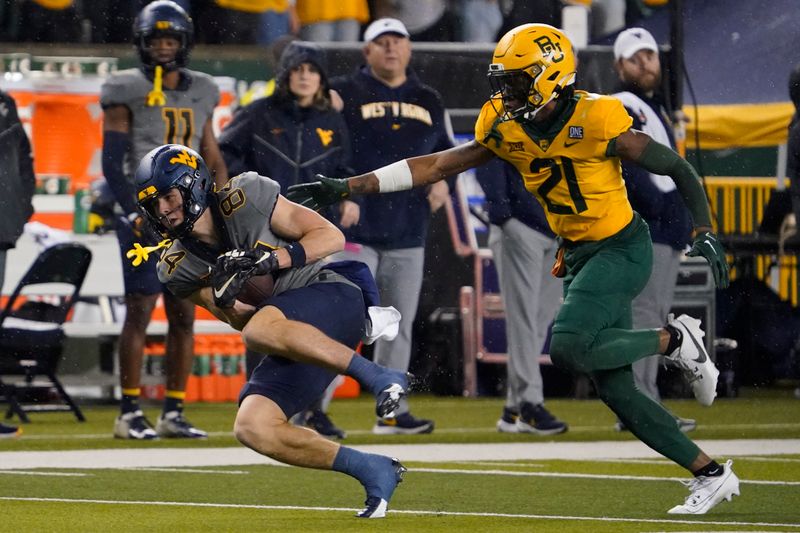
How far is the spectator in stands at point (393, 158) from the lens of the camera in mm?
9992

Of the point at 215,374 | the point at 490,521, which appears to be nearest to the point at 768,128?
the point at 215,374

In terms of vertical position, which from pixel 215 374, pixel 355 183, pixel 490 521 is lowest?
pixel 215 374

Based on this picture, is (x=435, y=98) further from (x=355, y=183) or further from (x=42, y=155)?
(x=42, y=155)

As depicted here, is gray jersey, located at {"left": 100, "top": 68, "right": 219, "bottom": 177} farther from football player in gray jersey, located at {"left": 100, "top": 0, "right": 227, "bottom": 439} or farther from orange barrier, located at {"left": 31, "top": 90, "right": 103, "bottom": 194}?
orange barrier, located at {"left": 31, "top": 90, "right": 103, "bottom": 194}

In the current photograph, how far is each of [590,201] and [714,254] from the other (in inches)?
25.6

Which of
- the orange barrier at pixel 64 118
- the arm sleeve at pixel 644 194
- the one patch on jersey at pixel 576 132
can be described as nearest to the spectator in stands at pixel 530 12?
the orange barrier at pixel 64 118

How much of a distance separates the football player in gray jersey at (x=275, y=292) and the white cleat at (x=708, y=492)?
0.95m

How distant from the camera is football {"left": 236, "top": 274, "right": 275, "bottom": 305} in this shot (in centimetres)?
649

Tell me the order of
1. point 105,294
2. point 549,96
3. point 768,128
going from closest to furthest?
1. point 549,96
2. point 105,294
3. point 768,128

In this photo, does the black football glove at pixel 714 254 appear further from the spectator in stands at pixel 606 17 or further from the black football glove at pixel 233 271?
the spectator in stands at pixel 606 17

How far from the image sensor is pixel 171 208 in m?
6.25

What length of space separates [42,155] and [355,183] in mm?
7812

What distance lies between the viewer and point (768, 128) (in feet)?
51.7

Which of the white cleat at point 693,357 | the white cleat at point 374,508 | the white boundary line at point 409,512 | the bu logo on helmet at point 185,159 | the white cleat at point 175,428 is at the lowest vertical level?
the white cleat at point 175,428
